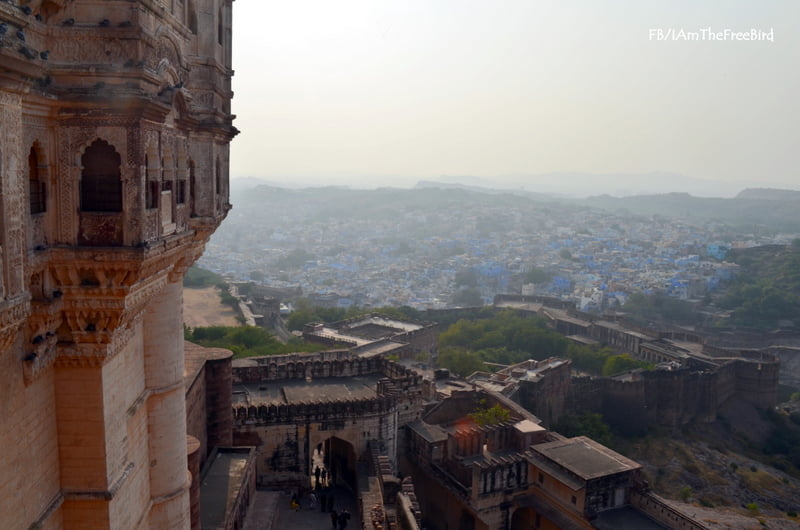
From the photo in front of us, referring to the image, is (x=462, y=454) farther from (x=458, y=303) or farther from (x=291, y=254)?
(x=291, y=254)

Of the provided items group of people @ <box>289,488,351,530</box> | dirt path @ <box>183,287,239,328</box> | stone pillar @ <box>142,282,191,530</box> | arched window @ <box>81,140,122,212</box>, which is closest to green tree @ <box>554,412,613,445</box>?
group of people @ <box>289,488,351,530</box>

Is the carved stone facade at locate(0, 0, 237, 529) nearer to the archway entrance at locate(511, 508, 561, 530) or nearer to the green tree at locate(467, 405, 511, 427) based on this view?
the archway entrance at locate(511, 508, 561, 530)

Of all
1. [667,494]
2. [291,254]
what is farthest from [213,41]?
[291,254]

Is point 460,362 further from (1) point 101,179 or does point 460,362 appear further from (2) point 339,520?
(1) point 101,179

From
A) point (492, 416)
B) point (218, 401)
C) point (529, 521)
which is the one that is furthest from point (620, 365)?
point (218, 401)

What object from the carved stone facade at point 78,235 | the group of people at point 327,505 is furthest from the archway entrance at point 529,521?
the carved stone facade at point 78,235

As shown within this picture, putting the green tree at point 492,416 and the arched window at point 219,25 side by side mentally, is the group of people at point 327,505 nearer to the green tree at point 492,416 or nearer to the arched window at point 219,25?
the green tree at point 492,416
